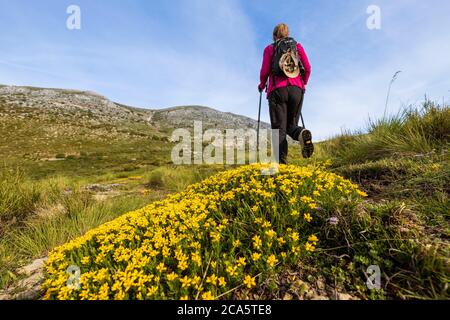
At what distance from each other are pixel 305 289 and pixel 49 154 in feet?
154

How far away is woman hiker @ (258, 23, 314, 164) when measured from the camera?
18.2 feet

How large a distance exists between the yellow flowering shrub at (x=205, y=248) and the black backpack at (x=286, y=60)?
3024 mm

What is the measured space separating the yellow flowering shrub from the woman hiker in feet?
8.05

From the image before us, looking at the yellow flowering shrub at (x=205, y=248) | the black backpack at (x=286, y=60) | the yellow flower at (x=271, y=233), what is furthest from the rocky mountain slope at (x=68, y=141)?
the yellow flower at (x=271, y=233)

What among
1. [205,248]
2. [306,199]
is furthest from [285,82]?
[205,248]

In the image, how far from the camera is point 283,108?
5754 mm

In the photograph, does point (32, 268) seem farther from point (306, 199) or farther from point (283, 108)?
point (283, 108)

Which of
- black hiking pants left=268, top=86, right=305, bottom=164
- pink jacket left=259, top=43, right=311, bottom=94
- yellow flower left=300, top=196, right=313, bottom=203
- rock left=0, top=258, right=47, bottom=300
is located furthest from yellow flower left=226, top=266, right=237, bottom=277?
pink jacket left=259, top=43, right=311, bottom=94

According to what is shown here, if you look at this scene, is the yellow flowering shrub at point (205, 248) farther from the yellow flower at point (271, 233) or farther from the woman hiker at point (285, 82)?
the woman hiker at point (285, 82)

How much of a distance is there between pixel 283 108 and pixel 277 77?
0.74 m

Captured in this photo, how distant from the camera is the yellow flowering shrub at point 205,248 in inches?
80.5

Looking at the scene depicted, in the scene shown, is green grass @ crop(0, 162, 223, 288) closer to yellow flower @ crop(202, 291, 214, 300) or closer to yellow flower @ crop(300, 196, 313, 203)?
yellow flower @ crop(202, 291, 214, 300)
